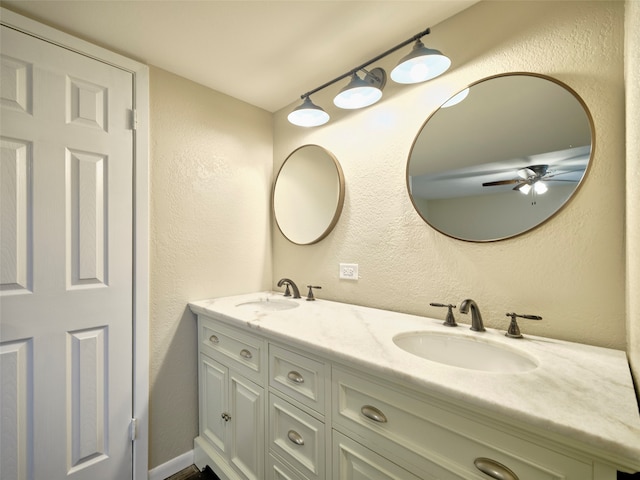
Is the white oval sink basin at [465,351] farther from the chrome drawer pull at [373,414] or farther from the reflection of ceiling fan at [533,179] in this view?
the reflection of ceiling fan at [533,179]

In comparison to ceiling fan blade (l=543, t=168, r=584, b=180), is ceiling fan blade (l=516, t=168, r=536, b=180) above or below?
above

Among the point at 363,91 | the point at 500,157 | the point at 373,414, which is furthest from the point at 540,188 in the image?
the point at 373,414

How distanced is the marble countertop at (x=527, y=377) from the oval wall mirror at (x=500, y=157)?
0.47 metres

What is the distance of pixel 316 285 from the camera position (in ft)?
6.13

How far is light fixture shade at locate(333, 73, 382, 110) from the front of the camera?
138 cm

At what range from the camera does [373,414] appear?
0.86 metres

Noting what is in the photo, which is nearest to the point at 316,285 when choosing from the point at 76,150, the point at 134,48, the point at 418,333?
the point at 418,333

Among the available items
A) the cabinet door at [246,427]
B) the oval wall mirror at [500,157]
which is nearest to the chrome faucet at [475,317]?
the oval wall mirror at [500,157]

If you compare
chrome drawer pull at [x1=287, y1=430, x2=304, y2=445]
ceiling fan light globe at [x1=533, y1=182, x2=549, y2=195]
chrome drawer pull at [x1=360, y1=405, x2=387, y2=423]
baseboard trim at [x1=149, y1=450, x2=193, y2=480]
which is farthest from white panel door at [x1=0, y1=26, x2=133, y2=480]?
ceiling fan light globe at [x1=533, y1=182, x2=549, y2=195]

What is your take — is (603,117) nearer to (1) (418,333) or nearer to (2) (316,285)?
(1) (418,333)

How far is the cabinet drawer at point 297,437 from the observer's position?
1.01 metres

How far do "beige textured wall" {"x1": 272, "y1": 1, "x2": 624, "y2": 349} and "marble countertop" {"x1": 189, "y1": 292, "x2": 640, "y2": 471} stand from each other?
13 centimetres

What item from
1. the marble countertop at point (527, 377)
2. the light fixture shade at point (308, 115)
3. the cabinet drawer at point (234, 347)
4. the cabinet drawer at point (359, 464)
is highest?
the light fixture shade at point (308, 115)

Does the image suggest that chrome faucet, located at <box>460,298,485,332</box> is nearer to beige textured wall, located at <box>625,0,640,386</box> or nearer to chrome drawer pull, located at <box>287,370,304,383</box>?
beige textured wall, located at <box>625,0,640,386</box>
